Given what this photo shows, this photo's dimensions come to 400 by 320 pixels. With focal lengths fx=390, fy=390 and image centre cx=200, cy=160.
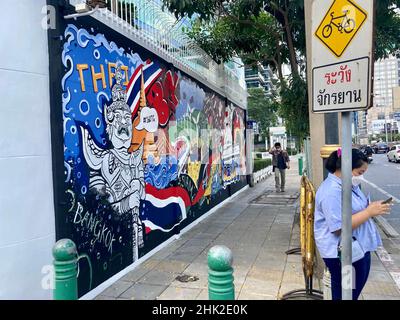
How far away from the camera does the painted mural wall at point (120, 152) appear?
4.49 m

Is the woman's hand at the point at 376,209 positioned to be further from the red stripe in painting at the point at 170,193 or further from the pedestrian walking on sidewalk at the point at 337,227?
the red stripe in painting at the point at 170,193

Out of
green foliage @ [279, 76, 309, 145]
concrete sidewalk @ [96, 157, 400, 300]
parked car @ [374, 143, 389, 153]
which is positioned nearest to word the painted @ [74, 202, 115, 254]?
concrete sidewalk @ [96, 157, 400, 300]

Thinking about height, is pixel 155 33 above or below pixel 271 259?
above

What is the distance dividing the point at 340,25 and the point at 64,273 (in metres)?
2.70

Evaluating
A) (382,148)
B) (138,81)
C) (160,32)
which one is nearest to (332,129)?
(138,81)

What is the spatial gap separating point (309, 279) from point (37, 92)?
3.63m

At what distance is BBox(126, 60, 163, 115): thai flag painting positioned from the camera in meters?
5.83

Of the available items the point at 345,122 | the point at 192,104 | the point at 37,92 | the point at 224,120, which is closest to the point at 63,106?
the point at 37,92

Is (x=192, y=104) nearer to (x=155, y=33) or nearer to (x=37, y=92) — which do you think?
(x=155, y=33)

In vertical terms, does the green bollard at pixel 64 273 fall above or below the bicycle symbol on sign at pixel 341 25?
below

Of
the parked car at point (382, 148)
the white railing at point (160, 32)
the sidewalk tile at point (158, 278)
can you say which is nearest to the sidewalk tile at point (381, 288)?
the sidewalk tile at point (158, 278)

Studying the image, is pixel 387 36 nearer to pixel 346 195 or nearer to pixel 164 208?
pixel 164 208

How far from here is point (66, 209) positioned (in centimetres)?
430

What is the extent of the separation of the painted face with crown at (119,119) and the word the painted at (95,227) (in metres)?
1.07
